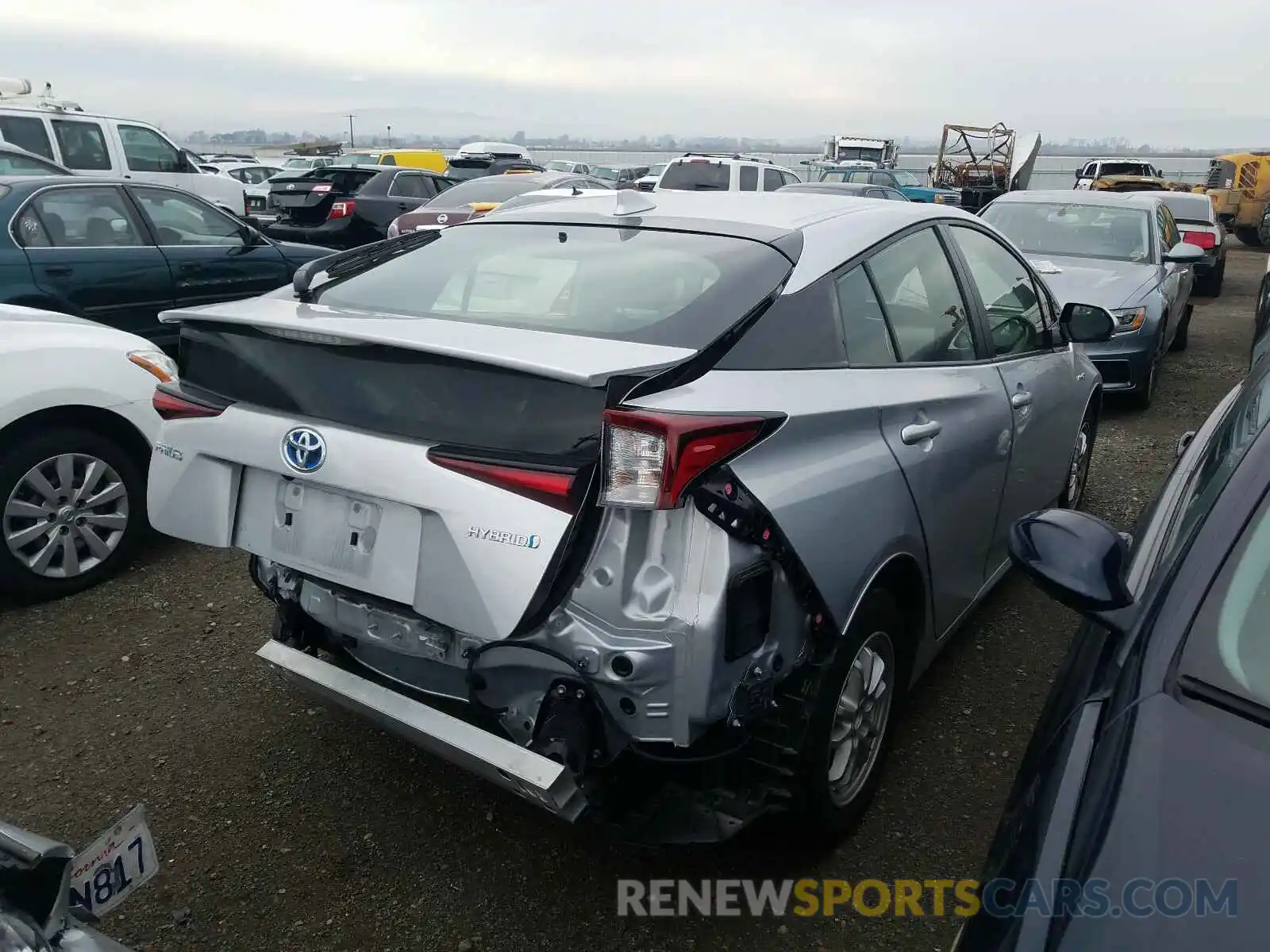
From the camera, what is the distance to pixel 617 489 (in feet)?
6.44

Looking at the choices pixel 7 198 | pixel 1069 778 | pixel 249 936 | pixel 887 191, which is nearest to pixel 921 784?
pixel 1069 778

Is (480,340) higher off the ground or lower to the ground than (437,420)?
higher

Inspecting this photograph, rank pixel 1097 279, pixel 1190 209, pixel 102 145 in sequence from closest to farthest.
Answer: pixel 1097 279 → pixel 102 145 → pixel 1190 209

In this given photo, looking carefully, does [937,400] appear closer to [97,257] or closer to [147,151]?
[97,257]

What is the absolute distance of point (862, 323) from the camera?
267 cm

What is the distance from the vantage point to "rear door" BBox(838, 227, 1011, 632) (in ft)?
8.71

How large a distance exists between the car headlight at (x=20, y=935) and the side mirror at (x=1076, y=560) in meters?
1.80

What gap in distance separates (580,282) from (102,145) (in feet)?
39.7

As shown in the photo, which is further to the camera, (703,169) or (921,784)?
(703,169)

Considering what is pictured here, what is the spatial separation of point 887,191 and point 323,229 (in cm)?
918

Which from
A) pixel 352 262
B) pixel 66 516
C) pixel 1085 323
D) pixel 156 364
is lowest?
pixel 66 516

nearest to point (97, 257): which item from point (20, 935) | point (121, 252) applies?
point (121, 252)

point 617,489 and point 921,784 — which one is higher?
point 617,489

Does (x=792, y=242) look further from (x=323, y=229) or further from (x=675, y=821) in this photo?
(x=323, y=229)
